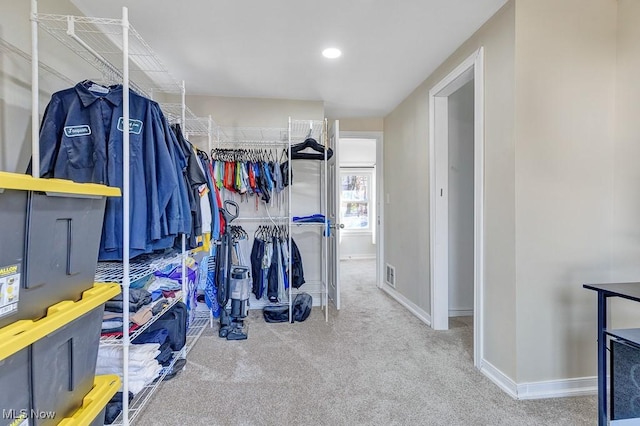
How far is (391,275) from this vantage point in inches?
159

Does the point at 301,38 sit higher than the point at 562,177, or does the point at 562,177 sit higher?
the point at 301,38

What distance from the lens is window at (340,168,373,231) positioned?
7.21 meters

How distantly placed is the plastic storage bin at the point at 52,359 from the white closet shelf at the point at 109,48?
1176 millimetres

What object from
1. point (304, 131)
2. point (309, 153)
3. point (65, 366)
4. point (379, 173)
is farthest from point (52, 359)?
point (379, 173)

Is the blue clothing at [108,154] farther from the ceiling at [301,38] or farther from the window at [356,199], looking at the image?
the window at [356,199]

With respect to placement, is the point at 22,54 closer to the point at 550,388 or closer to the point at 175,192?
the point at 175,192

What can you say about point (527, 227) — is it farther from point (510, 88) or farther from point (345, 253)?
point (345, 253)

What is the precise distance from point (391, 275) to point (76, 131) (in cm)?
357

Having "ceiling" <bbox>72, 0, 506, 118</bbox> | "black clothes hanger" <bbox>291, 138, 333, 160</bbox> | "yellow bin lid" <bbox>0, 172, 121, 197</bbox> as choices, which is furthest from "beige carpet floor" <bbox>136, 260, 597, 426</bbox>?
"ceiling" <bbox>72, 0, 506, 118</bbox>

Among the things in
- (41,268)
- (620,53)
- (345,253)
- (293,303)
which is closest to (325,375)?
(293,303)

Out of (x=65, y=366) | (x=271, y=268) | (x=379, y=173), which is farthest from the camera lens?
(x=379, y=173)

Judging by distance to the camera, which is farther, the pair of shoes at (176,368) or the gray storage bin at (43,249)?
the pair of shoes at (176,368)

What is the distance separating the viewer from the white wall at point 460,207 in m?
3.21

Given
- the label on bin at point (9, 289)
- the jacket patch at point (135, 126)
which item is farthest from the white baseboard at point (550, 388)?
the jacket patch at point (135, 126)
